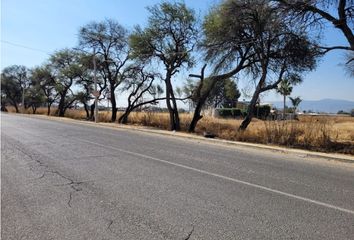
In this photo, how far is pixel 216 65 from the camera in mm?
25781

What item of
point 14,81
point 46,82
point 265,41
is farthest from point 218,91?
point 14,81

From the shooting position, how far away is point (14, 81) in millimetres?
93562

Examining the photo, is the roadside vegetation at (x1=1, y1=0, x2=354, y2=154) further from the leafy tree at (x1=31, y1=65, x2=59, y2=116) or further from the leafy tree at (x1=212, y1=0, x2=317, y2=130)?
the leafy tree at (x1=31, y1=65, x2=59, y2=116)

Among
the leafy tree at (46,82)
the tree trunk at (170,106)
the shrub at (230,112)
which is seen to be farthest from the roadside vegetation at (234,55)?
the shrub at (230,112)

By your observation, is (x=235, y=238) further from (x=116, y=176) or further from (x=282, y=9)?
(x=282, y=9)

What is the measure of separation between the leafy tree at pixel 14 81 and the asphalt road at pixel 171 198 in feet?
281

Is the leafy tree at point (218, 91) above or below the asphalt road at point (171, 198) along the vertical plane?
above

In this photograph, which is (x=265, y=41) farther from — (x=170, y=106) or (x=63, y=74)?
(x=63, y=74)

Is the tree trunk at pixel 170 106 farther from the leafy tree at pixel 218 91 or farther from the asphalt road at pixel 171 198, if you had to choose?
the asphalt road at pixel 171 198

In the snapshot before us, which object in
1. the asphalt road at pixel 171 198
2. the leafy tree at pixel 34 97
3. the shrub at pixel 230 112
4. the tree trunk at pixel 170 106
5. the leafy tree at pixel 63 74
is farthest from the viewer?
the shrub at pixel 230 112

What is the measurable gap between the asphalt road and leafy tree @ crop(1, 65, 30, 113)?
85793mm

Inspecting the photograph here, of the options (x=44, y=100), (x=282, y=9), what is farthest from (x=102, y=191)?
(x=44, y=100)

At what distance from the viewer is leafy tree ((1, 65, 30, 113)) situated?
9188 centimetres

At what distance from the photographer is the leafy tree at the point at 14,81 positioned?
91.9 meters
